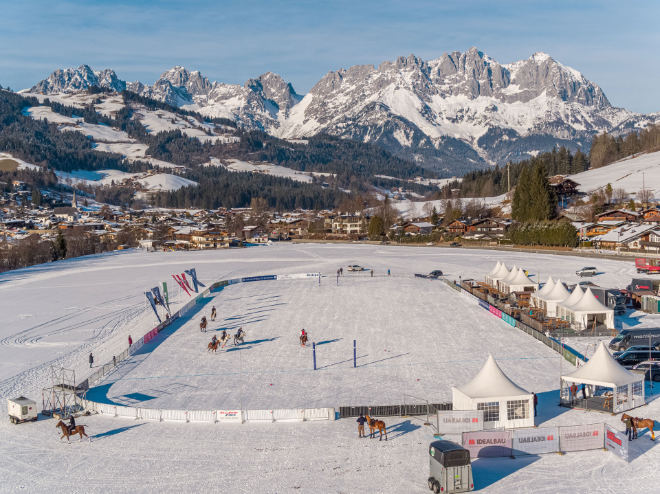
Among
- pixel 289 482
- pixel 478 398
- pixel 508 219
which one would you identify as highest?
pixel 508 219

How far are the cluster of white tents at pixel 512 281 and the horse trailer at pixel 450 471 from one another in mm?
32553

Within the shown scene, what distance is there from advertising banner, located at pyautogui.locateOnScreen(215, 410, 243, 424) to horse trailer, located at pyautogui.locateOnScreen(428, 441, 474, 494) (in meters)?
8.65

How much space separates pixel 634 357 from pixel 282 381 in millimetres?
16382

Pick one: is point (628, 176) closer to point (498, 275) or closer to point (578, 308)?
point (498, 275)

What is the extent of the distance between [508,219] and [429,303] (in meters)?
79.0

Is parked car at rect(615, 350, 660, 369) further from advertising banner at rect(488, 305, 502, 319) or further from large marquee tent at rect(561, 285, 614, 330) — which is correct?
advertising banner at rect(488, 305, 502, 319)

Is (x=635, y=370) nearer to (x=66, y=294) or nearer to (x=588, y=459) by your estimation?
(x=588, y=459)

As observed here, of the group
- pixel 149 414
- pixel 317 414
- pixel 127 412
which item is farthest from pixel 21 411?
pixel 317 414

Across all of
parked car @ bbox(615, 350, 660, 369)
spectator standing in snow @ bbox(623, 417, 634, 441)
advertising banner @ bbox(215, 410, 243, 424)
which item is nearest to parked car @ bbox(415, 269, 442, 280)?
parked car @ bbox(615, 350, 660, 369)

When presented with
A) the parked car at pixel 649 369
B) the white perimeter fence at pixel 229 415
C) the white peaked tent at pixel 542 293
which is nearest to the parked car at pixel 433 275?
the white peaked tent at pixel 542 293

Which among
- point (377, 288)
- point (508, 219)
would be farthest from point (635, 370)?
point (508, 219)

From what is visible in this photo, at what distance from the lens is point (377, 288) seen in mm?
55156

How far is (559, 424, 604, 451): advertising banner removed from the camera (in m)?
19.2

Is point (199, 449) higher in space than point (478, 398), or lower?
lower
